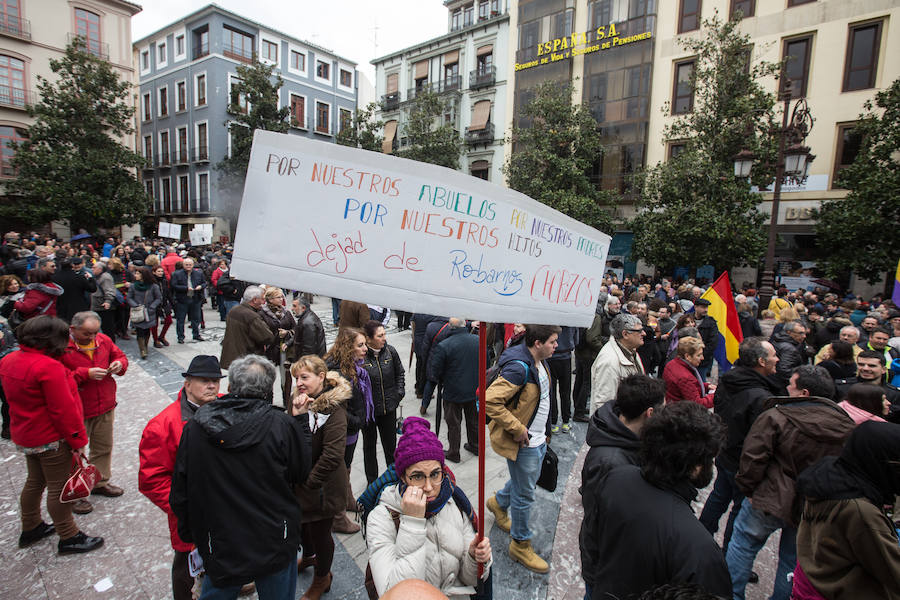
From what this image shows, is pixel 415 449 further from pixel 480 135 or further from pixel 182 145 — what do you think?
pixel 182 145

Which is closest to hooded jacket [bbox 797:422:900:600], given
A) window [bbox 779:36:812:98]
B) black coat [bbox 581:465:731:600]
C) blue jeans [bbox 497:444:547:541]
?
black coat [bbox 581:465:731:600]

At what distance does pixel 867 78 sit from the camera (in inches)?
623

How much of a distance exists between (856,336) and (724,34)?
12542mm

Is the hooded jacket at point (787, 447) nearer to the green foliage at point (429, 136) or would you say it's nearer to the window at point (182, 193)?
the green foliage at point (429, 136)

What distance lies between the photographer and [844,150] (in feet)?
53.1

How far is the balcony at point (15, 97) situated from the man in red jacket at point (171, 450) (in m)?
31.4

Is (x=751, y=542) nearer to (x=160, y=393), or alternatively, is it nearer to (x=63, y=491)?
(x=63, y=491)

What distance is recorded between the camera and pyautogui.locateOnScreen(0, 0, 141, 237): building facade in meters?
23.4

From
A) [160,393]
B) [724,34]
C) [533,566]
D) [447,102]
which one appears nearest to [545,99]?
[724,34]

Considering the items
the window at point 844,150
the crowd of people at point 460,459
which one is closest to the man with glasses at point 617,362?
the crowd of people at point 460,459

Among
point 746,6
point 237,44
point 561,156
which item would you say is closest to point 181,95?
point 237,44

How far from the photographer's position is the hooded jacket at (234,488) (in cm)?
203

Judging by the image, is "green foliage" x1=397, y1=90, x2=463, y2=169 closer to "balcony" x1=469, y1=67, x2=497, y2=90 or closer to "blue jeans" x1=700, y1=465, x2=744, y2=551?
"balcony" x1=469, y1=67, x2=497, y2=90

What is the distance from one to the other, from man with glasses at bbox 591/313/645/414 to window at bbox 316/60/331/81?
1509 inches
